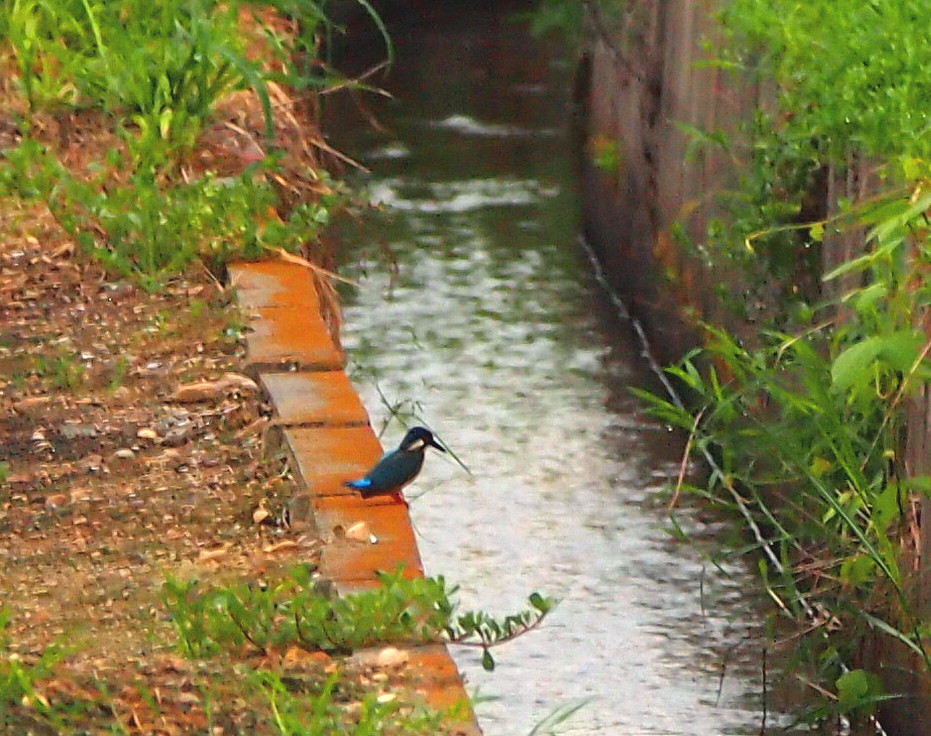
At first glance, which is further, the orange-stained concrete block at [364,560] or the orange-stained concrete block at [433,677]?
the orange-stained concrete block at [364,560]

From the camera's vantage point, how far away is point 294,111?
5.45 meters

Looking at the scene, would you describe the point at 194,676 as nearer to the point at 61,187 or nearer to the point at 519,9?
the point at 61,187

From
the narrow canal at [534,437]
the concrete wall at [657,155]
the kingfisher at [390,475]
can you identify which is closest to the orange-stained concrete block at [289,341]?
the narrow canal at [534,437]

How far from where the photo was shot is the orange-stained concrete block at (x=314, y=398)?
11.4ft

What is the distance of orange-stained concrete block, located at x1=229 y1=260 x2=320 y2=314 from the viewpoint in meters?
4.07

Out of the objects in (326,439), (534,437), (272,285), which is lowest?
(534,437)

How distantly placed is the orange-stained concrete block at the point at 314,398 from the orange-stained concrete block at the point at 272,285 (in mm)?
368

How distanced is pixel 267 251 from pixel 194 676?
179 cm

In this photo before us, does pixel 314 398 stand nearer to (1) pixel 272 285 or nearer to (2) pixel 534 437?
(1) pixel 272 285

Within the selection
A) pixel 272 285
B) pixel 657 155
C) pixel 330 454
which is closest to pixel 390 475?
pixel 330 454

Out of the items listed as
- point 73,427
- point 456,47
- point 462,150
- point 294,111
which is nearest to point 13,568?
point 73,427

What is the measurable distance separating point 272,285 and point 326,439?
2.76 ft

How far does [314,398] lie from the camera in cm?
357

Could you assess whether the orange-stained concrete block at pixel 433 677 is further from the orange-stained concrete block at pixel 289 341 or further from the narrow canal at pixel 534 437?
the orange-stained concrete block at pixel 289 341
